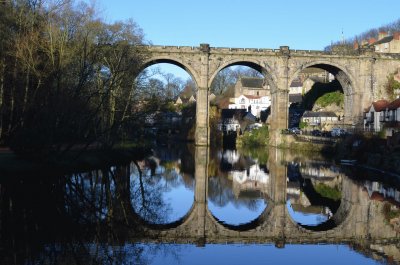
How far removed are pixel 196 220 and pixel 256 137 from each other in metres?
43.5

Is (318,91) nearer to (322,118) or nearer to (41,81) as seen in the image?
(322,118)

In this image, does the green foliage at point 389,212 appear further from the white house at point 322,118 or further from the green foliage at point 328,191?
the white house at point 322,118

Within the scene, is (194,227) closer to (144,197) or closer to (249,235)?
(249,235)

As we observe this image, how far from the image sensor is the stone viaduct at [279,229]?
41.0 ft

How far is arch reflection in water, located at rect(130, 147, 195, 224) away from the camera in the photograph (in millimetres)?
15555

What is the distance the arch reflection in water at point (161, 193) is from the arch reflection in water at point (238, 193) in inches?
43.3

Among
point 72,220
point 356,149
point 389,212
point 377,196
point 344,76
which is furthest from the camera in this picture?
point 344,76

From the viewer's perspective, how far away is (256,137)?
190ft

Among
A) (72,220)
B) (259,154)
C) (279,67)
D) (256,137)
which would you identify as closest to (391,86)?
(279,67)

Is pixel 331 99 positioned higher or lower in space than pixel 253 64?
lower

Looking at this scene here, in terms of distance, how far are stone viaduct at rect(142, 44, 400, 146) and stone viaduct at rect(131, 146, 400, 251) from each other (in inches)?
1261

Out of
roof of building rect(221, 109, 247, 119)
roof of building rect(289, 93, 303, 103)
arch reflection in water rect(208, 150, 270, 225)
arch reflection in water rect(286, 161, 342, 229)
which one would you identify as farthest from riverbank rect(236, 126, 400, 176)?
roof of building rect(289, 93, 303, 103)

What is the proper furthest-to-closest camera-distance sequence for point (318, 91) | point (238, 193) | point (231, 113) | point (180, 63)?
point (231, 113) → point (318, 91) → point (180, 63) → point (238, 193)

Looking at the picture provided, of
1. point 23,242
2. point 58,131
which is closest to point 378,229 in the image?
point 23,242
